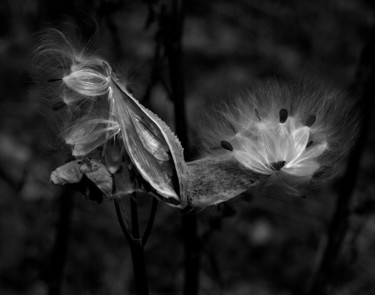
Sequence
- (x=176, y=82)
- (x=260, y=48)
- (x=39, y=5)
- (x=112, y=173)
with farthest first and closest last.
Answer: (x=260, y=48) < (x=39, y=5) < (x=176, y=82) < (x=112, y=173)

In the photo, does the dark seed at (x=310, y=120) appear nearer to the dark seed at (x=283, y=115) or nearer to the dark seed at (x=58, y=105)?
the dark seed at (x=283, y=115)

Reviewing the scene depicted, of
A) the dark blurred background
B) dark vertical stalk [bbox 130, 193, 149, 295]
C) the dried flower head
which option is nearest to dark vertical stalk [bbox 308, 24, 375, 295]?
the dark blurred background

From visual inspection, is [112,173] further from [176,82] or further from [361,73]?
[361,73]

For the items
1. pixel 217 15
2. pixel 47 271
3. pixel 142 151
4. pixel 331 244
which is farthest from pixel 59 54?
pixel 217 15

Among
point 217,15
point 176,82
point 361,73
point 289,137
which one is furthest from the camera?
point 217,15

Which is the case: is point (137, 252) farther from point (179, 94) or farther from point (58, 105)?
point (179, 94)

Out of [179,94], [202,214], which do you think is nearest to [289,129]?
[179,94]
